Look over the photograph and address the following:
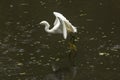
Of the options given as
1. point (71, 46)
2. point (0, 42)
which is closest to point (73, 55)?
point (71, 46)

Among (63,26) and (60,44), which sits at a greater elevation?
(63,26)

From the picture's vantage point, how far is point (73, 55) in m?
18.5

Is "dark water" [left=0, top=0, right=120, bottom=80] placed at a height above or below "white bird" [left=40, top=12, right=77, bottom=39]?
below

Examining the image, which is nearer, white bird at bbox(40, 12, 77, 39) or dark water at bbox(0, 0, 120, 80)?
dark water at bbox(0, 0, 120, 80)

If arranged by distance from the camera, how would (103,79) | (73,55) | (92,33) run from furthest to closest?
1. (92,33)
2. (73,55)
3. (103,79)

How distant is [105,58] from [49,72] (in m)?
2.10

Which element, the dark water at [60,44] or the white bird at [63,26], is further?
the white bird at [63,26]

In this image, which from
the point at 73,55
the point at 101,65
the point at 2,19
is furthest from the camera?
the point at 2,19

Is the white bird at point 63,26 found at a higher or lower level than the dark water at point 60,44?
higher

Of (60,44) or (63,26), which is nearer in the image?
(63,26)

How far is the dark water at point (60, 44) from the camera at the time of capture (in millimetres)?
17188

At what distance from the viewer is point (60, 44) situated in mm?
19359

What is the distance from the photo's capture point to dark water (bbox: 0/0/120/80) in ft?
56.4

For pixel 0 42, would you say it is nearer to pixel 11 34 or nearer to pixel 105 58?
pixel 11 34
